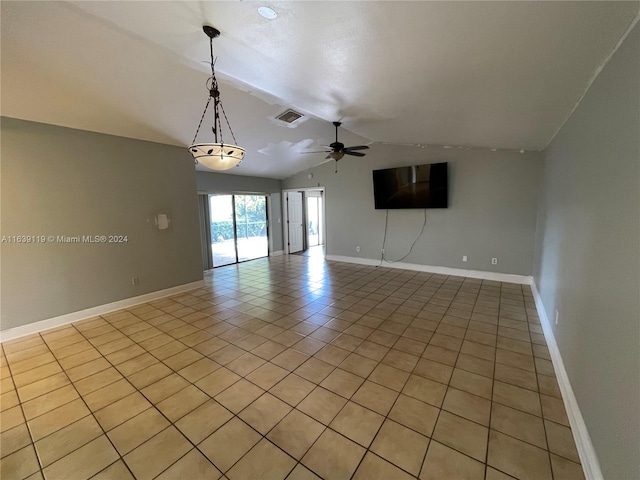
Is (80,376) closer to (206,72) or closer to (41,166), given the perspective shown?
(41,166)

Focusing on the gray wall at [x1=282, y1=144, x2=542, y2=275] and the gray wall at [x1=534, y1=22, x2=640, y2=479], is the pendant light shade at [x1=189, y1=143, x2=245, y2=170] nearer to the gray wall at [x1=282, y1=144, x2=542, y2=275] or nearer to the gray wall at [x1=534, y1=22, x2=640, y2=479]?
the gray wall at [x1=534, y1=22, x2=640, y2=479]

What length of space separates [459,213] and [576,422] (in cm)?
421

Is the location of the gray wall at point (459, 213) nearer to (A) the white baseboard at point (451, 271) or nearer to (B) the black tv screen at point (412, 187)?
(A) the white baseboard at point (451, 271)

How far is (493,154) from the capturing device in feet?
16.3

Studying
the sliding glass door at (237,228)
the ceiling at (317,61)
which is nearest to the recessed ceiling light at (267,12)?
the ceiling at (317,61)

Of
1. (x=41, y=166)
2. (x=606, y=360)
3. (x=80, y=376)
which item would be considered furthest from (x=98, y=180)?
(x=606, y=360)

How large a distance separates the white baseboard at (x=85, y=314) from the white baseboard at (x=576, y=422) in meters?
5.24

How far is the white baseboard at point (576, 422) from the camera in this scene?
1.44m

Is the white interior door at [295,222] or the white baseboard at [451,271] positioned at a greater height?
the white interior door at [295,222]

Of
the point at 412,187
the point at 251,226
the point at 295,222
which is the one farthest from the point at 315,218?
the point at 412,187

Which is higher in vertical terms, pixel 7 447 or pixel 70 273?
pixel 70 273

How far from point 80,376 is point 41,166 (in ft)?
8.69

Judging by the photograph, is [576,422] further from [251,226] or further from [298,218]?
[298,218]

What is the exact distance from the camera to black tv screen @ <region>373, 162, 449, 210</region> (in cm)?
540
